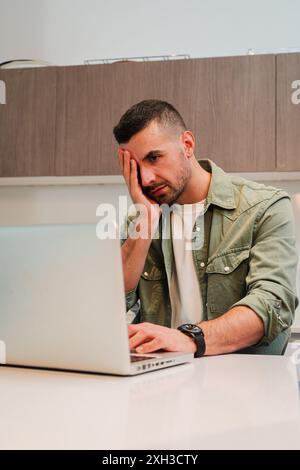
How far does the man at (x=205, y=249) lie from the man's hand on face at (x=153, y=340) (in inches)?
3.8

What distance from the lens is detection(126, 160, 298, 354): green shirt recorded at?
4.54 feet

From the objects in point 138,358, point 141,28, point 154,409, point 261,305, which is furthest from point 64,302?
point 141,28

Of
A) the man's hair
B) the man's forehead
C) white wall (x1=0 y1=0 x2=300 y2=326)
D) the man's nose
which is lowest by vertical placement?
the man's nose

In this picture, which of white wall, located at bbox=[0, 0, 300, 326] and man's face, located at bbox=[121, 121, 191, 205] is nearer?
man's face, located at bbox=[121, 121, 191, 205]

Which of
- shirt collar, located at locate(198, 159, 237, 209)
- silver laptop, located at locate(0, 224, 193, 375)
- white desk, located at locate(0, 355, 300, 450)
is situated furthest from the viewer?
shirt collar, located at locate(198, 159, 237, 209)

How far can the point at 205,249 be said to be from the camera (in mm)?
1703

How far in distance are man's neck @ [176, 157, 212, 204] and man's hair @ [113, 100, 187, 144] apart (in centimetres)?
17

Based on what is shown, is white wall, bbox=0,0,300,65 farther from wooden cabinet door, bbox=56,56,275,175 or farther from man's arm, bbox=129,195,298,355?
man's arm, bbox=129,195,298,355

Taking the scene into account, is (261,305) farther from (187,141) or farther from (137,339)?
(187,141)

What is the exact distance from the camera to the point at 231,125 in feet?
9.00

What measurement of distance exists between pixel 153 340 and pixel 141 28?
244 cm

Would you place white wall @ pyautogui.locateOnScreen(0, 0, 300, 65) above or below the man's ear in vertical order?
above

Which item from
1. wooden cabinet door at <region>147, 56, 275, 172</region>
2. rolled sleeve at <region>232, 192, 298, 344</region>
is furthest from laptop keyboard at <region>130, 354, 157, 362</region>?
wooden cabinet door at <region>147, 56, 275, 172</region>

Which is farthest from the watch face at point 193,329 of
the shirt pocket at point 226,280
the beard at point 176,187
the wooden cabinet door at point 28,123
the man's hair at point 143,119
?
the wooden cabinet door at point 28,123
